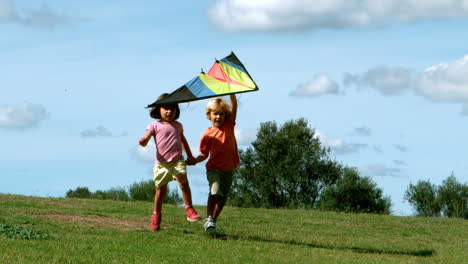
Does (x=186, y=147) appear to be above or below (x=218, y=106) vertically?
below

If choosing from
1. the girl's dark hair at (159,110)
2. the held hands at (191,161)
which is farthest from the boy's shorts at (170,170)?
the girl's dark hair at (159,110)

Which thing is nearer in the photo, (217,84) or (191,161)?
(217,84)

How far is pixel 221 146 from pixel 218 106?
704 mm

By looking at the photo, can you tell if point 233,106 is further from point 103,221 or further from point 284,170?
point 284,170

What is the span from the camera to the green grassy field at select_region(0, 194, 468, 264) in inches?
392

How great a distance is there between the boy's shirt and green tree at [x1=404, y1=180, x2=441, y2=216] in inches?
811

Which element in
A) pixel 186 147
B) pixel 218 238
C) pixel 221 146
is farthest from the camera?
pixel 186 147

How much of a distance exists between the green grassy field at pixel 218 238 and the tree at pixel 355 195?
15303mm

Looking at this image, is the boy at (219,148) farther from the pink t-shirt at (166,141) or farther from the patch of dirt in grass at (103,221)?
the patch of dirt in grass at (103,221)

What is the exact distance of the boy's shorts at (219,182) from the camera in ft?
39.8

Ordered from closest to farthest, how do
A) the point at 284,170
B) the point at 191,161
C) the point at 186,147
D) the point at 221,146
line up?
the point at 221,146
the point at 191,161
the point at 186,147
the point at 284,170

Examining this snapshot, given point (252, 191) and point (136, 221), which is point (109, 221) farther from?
point (252, 191)

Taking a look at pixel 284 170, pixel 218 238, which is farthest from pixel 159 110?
pixel 284 170

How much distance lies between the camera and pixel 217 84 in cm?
1236
